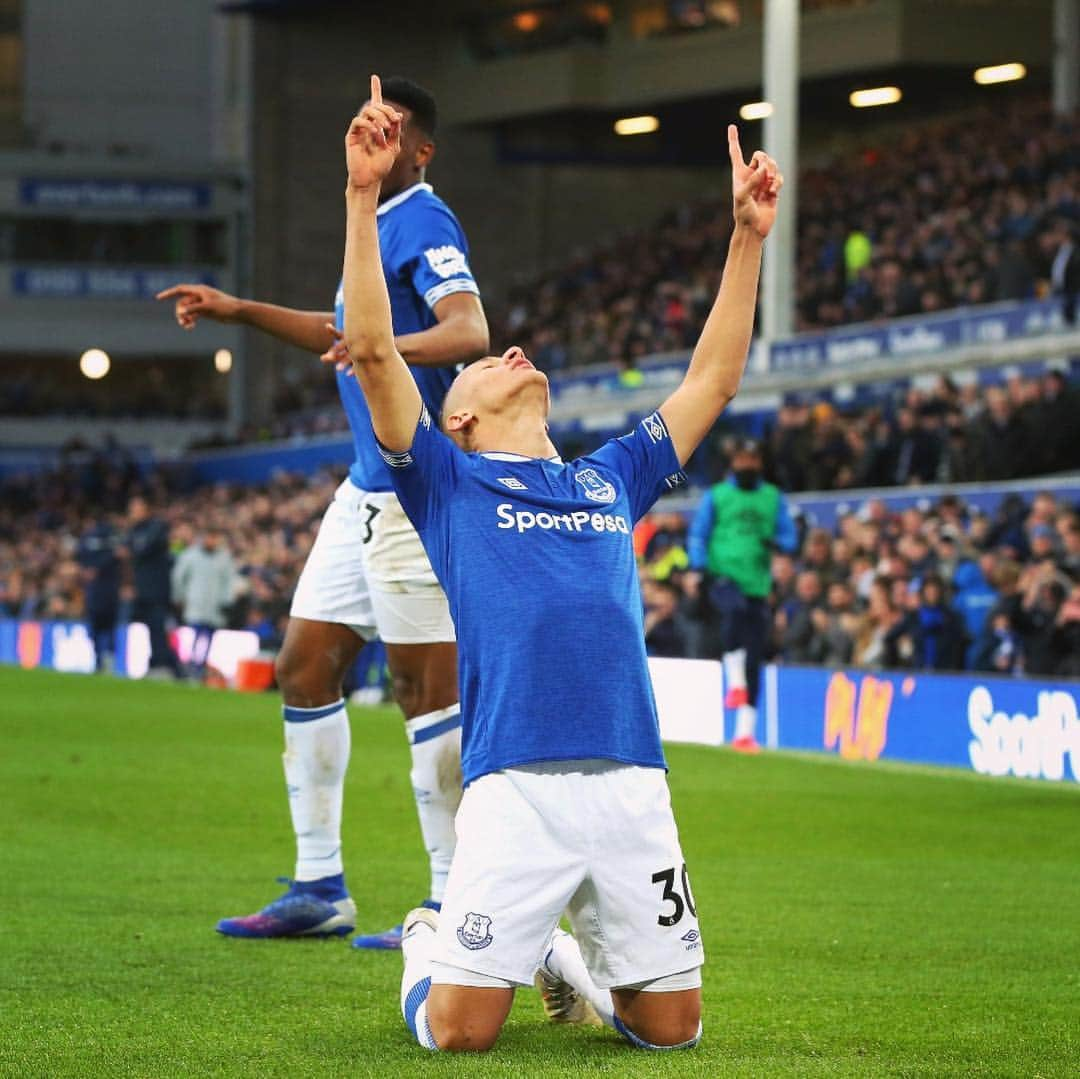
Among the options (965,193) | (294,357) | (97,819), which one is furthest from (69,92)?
(97,819)

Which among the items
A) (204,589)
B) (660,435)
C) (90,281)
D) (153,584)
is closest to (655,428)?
(660,435)

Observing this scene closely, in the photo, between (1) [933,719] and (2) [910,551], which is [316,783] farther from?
(2) [910,551]

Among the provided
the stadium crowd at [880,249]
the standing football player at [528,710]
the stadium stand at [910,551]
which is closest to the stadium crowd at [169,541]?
the stadium stand at [910,551]

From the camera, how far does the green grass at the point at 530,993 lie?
5012 millimetres

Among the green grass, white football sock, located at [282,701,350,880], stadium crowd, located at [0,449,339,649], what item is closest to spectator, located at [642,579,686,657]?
the green grass

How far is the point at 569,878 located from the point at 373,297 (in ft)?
4.51

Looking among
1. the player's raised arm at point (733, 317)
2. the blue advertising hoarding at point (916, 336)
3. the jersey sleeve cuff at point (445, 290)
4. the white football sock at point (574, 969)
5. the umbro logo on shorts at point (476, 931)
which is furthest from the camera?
the blue advertising hoarding at point (916, 336)

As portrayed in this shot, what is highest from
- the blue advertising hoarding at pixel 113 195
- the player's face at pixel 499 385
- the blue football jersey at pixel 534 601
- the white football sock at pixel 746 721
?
the blue advertising hoarding at pixel 113 195

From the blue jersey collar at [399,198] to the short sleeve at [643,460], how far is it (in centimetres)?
157

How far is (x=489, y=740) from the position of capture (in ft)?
16.3

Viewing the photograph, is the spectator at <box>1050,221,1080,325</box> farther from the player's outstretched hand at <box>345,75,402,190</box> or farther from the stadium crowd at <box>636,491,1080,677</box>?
the player's outstretched hand at <box>345,75,402,190</box>

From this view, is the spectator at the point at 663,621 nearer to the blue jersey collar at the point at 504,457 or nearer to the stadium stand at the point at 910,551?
the stadium stand at the point at 910,551

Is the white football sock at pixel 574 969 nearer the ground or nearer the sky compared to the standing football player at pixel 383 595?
nearer the ground

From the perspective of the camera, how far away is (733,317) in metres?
5.53
